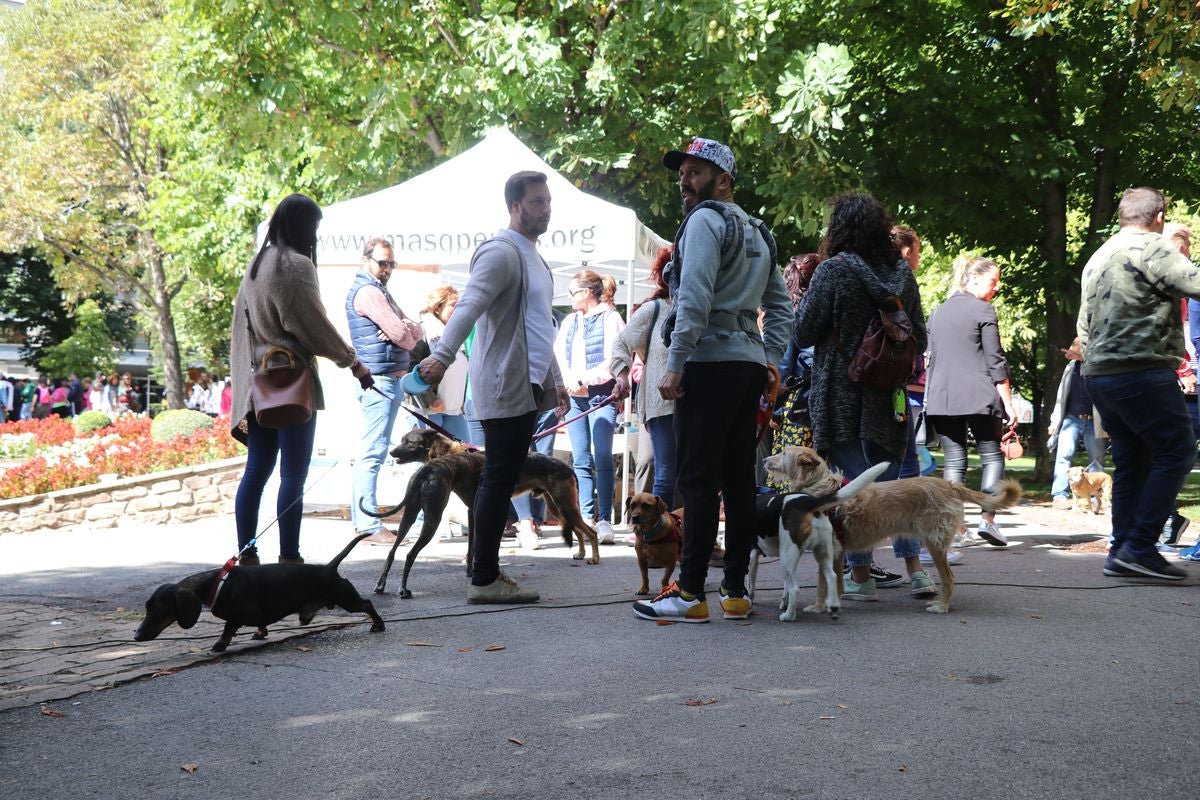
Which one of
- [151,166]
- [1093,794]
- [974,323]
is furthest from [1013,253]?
[151,166]

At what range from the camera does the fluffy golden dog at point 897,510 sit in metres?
5.66

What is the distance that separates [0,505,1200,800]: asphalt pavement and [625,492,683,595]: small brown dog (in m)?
0.26

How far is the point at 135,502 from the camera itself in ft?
39.8

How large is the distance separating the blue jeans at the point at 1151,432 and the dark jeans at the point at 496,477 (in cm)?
342

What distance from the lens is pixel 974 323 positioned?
8.00m

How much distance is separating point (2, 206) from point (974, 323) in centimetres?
3157

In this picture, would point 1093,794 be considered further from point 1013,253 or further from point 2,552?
point 1013,253

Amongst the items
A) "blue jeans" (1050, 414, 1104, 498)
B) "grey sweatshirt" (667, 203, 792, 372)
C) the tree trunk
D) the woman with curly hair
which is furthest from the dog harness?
the tree trunk

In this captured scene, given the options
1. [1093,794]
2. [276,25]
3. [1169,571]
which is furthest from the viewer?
[276,25]

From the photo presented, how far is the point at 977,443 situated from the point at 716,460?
370 cm

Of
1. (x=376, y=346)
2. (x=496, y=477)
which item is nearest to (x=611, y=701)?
(x=496, y=477)

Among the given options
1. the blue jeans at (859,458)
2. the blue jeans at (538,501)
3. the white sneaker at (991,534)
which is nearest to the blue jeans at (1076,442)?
the white sneaker at (991,534)

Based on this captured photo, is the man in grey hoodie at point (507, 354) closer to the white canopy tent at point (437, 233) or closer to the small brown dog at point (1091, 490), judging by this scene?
the white canopy tent at point (437, 233)

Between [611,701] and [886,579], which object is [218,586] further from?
[886,579]
